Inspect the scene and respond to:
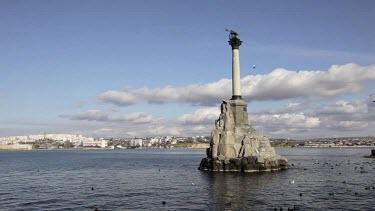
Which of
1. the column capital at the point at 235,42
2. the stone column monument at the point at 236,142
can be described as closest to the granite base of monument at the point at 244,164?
the stone column monument at the point at 236,142

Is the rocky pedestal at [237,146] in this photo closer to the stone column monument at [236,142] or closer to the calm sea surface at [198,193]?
the stone column monument at [236,142]

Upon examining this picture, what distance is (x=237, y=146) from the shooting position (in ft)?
274

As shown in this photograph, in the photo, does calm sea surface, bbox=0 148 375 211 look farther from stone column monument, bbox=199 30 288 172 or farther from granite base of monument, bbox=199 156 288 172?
stone column monument, bbox=199 30 288 172

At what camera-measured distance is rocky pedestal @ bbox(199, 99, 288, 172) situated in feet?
267

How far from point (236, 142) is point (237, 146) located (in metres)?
→ 1.17

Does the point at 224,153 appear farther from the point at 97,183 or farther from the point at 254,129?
the point at 97,183

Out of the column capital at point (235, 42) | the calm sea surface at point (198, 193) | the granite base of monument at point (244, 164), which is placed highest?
the column capital at point (235, 42)

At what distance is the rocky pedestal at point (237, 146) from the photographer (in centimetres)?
8150

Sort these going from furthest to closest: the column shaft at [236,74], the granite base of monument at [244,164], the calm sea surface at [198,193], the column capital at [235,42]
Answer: the column capital at [235,42] → the column shaft at [236,74] → the granite base of monument at [244,164] → the calm sea surface at [198,193]

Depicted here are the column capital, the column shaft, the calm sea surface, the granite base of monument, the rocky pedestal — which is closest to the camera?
the calm sea surface

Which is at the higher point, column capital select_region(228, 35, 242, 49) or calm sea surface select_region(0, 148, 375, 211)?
column capital select_region(228, 35, 242, 49)

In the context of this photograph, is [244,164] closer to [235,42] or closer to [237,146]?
[237,146]

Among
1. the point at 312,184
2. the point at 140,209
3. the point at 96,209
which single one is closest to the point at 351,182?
the point at 312,184

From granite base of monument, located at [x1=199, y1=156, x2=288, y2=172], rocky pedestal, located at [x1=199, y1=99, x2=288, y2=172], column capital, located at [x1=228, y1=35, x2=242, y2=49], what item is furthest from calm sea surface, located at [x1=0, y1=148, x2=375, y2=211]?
column capital, located at [x1=228, y1=35, x2=242, y2=49]
